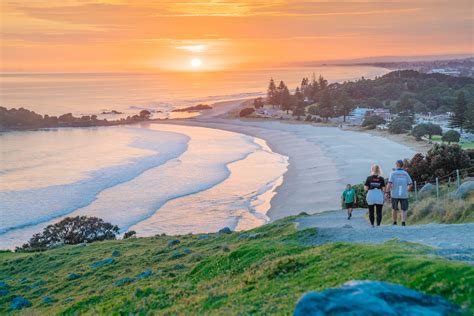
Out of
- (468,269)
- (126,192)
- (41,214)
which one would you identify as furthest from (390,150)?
(468,269)

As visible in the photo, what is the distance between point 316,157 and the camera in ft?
177

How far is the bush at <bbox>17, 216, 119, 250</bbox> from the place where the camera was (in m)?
28.4

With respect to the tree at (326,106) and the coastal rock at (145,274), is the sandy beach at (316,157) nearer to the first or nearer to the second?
the tree at (326,106)

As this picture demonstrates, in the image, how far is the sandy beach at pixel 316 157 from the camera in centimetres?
3506

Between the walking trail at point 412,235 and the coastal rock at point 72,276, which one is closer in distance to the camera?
the walking trail at point 412,235

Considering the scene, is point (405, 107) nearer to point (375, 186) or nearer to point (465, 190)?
point (465, 190)

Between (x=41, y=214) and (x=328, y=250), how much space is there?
2822cm

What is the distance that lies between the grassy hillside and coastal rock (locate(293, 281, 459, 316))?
0.46 m

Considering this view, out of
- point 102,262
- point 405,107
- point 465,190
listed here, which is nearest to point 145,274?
point 102,262

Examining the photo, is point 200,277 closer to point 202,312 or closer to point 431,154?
point 202,312

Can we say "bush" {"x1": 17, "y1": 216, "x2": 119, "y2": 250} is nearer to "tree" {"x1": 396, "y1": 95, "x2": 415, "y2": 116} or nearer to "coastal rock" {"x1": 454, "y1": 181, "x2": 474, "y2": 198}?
"coastal rock" {"x1": 454, "y1": 181, "x2": 474, "y2": 198}

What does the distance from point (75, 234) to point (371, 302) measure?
23909 mm

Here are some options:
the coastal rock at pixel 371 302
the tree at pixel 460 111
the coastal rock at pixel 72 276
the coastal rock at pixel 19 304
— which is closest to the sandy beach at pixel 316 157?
the tree at pixel 460 111

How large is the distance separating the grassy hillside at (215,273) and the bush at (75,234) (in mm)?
6037
